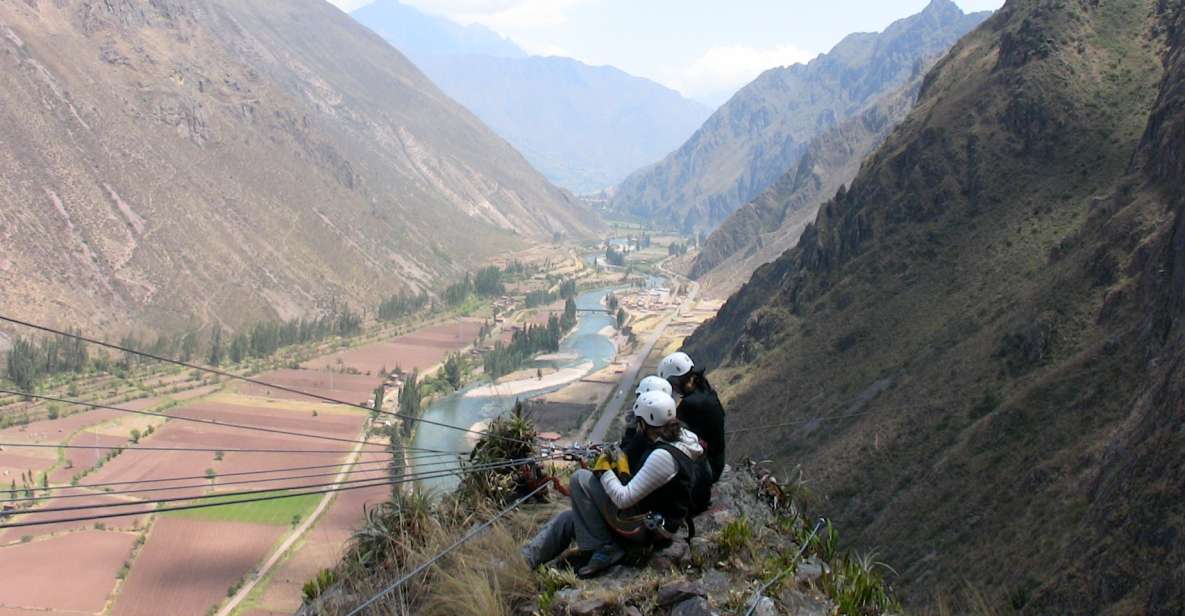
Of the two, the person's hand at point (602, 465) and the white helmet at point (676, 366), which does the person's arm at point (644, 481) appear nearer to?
the person's hand at point (602, 465)

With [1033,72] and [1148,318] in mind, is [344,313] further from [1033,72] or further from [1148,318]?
[1148,318]

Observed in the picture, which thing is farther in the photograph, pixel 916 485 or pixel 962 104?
pixel 962 104

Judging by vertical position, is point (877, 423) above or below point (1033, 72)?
below

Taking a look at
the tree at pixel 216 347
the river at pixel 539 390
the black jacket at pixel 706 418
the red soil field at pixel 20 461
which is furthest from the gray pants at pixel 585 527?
the tree at pixel 216 347

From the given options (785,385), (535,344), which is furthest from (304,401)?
(785,385)

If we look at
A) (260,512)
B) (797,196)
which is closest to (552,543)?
(260,512)

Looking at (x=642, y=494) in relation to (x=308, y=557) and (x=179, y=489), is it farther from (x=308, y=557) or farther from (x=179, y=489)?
(x=308, y=557)

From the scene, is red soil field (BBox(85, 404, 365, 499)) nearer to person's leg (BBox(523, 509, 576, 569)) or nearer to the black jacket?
the black jacket
